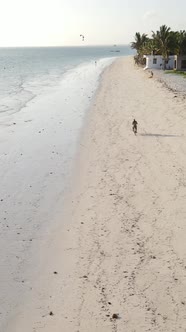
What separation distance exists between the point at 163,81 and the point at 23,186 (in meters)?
39.5

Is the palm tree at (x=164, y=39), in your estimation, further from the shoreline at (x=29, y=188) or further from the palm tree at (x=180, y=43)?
the shoreline at (x=29, y=188)

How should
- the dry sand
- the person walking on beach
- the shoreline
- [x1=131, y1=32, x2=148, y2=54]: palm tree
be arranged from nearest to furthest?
the dry sand, the shoreline, the person walking on beach, [x1=131, y1=32, x2=148, y2=54]: palm tree

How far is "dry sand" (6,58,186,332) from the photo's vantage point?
8812 millimetres

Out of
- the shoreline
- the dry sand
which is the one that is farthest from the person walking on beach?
the shoreline

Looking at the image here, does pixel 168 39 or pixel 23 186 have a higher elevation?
pixel 168 39

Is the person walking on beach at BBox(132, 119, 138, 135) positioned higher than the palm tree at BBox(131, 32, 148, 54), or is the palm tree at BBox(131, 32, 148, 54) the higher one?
the palm tree at BBox(131, 32, 148, 54)

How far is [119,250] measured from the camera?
1143cm

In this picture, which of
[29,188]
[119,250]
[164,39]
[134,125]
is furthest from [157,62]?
[119,250]

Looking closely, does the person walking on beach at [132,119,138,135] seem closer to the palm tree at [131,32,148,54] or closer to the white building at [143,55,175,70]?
the white building at [143,55,175,70]

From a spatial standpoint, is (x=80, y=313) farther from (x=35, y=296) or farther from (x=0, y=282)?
(x=0, y=282)

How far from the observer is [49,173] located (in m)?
18.5

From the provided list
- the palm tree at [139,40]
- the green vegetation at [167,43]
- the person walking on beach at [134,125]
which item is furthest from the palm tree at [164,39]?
the person walking on beach at [134,125]

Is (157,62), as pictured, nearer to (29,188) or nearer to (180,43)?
(180,43)

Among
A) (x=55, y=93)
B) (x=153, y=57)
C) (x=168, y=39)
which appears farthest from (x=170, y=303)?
(x=153, y=57)
